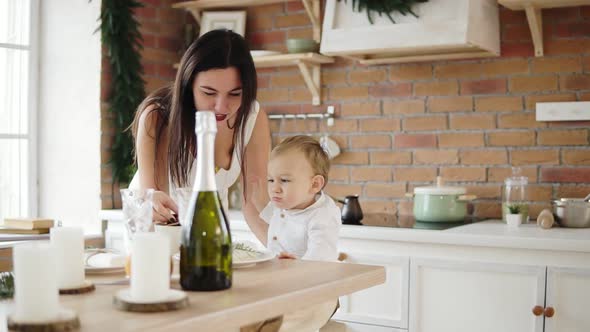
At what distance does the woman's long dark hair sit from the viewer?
221 centimetres

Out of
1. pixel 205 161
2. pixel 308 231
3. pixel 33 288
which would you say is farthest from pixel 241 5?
pixel 33 288

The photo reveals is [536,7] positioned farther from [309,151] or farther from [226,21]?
[226,21]

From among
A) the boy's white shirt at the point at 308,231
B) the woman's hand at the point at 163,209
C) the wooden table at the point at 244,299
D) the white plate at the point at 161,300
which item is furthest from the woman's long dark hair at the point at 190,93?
the white plate at the point at 161,300

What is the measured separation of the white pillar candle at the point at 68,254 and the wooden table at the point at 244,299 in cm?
5

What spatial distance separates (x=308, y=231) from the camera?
7.58 feet

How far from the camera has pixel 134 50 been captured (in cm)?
399

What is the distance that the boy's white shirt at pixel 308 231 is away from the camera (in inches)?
88.1

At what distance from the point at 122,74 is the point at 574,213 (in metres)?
2.28

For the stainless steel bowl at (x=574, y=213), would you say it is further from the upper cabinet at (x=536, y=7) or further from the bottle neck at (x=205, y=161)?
the bottle neck at (x=205, y=161)

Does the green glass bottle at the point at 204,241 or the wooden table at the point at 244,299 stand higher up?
the green glass bottle at the point at 204,241

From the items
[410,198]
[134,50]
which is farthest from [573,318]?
[134,50]

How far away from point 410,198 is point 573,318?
113 cm

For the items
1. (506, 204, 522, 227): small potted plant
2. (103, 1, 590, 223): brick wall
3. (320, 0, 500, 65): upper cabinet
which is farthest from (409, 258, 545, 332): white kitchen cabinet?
(320, 0, 500, 65): upper cabinet

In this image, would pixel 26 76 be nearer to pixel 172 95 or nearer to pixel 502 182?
pixel 172 95
